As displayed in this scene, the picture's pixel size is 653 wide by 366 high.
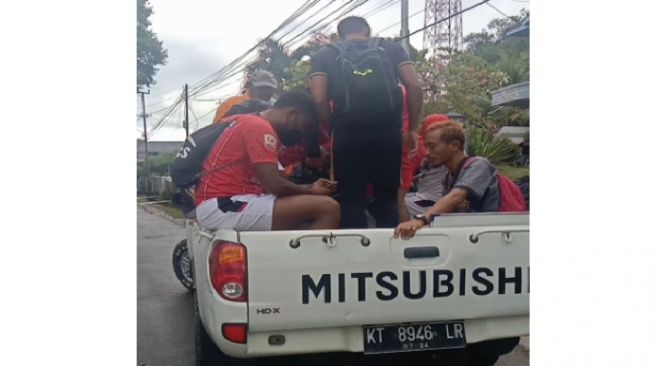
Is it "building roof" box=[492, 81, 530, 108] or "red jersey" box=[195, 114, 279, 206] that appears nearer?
"red jersey" box=[195, 114, 279, 206]

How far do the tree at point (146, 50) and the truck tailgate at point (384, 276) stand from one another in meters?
0.75

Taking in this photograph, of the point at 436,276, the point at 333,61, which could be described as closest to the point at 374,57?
the point at 333,61

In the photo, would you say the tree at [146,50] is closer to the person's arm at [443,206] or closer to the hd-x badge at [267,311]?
the hd-x badge at [267,311]

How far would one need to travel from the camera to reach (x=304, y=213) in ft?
7.98

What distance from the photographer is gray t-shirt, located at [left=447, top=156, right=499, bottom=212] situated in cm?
260

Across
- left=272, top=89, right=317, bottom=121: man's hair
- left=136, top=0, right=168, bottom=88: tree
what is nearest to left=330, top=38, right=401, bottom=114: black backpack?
left=272, top=89, right=317, bottom=121: man's hair

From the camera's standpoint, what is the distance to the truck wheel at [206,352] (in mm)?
2498

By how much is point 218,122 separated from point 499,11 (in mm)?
1334

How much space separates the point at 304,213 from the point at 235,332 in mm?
531

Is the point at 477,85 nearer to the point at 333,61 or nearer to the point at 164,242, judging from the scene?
the point at 333,61

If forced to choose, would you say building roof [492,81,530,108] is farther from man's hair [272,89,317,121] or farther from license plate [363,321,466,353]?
license plate [363,321,466,353]

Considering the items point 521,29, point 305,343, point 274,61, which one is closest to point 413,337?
point 305,343

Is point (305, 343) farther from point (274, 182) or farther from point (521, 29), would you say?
point (521, 29)

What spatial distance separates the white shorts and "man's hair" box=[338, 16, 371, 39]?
2.44ft
